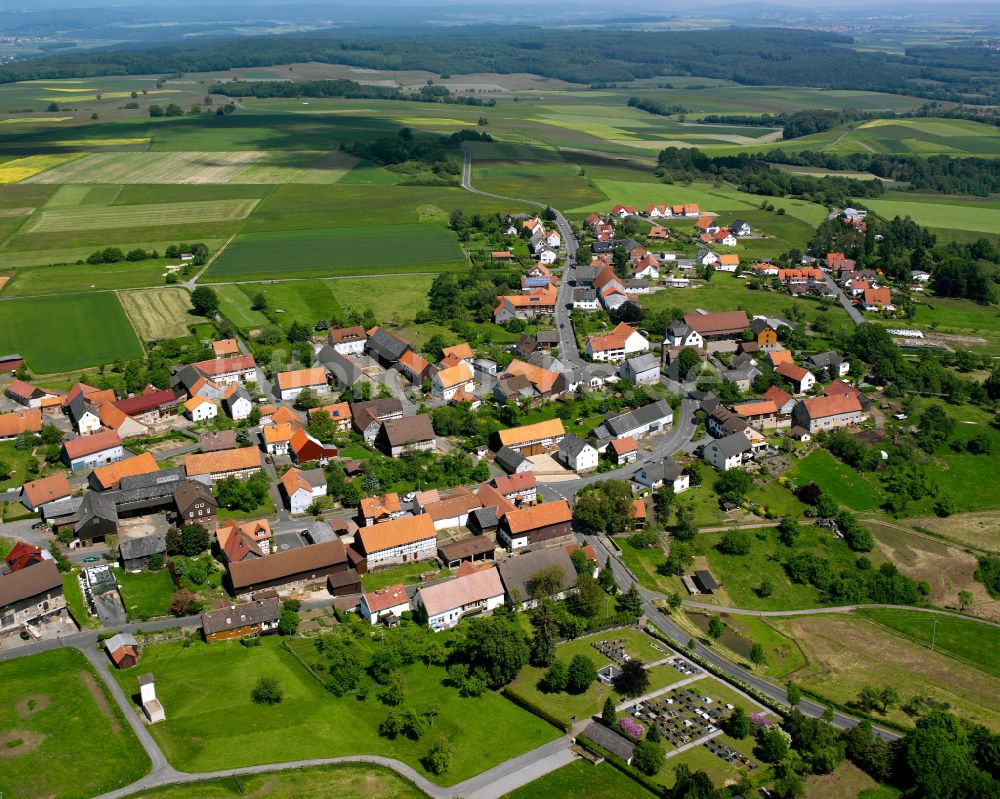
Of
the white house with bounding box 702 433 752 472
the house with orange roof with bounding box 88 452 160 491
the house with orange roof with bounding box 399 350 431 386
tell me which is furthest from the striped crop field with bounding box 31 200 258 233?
the white house with bounding box 702 433 752 472

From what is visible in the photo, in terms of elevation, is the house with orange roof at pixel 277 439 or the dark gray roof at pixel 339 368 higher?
the dark gray roof at pixel 339 368

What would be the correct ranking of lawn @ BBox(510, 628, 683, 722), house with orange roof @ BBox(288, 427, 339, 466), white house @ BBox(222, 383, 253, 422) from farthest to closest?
1. white house @ BBox(222, 383, 253, 422)
2. house with orange roof @ BBox(288, 427, 339, 466)
3. lawn @ BBox(510, 628, 683, 722)

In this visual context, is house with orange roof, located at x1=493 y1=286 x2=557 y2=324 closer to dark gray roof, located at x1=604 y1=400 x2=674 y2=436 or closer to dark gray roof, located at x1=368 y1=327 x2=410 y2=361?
dark gray roof, located at x1=368 y1=327 x2=410 y2=361

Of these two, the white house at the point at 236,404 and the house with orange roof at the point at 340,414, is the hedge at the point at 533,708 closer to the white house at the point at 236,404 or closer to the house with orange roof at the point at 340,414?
the house with orange roof at the point at 340,414

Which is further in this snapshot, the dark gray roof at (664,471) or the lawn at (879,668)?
the dark gray roof at (664,471)

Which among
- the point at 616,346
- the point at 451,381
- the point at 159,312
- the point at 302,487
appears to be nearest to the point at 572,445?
the point at 451,381

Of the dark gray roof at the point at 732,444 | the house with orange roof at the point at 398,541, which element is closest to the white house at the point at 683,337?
the dark gray roof at the point at 732,444

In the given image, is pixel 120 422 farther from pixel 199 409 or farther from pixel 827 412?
pixel 827 412
